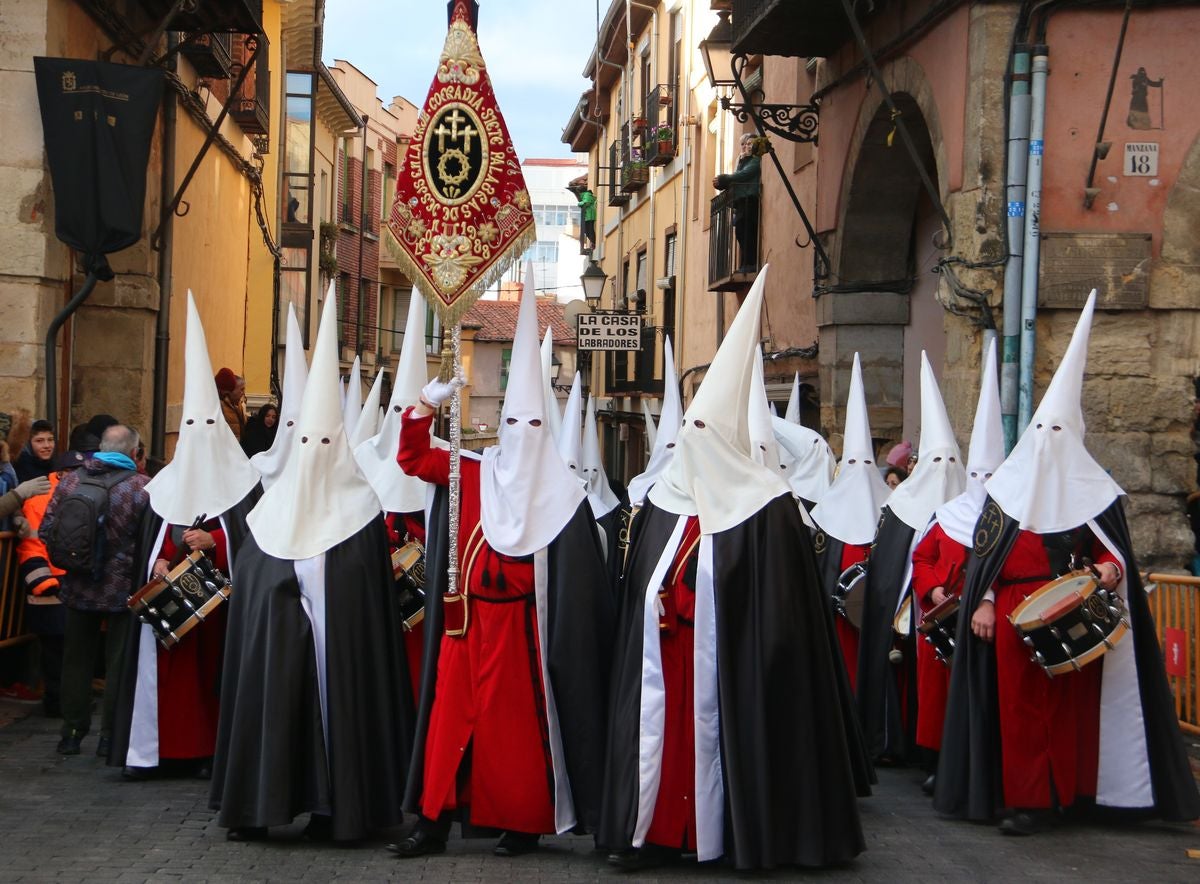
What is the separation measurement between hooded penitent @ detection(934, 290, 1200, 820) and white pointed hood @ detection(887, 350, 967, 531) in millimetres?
1508

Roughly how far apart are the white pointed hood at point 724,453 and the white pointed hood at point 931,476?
8.59 ft

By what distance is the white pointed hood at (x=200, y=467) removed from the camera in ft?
25.8

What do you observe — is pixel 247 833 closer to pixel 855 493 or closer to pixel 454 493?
pixel 454 493

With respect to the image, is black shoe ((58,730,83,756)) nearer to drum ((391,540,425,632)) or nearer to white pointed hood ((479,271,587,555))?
drum ((391,540,425,632))

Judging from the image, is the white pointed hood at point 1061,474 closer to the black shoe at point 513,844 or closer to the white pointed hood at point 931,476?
the white pointed hood at point 931,476

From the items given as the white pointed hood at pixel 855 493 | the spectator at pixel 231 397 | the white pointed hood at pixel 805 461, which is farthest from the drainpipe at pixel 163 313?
the white pointed hood at pixel 855 493

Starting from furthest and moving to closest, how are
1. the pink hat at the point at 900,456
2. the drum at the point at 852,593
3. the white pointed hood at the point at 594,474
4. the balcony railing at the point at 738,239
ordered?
the balcony railing at the point at 738,239 → the white pointed hood at the point at 594,474 → the pink hat at the point at 900,456 → the drum at the point at 852,593

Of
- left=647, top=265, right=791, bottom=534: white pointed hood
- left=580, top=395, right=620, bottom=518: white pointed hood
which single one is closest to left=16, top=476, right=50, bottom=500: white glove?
left=580, top=395, right=620, bottom=518: white pointed hood

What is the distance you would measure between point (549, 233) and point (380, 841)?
6654cm

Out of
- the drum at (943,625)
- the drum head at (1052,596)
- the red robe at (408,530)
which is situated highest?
the red robe at (408,530)

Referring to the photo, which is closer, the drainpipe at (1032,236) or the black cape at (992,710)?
the black cape at (992,710)

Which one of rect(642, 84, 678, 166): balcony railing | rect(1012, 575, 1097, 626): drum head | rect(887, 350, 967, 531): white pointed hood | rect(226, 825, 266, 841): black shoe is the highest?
rect(642, 84, 678, 166): balcony railing

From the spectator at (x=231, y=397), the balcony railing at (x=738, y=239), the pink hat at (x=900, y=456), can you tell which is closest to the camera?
the pink hat at (x=900, y=456)

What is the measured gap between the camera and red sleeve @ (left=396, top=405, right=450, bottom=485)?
6504 mm
